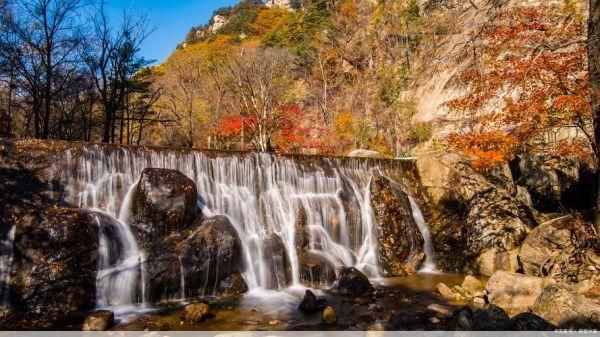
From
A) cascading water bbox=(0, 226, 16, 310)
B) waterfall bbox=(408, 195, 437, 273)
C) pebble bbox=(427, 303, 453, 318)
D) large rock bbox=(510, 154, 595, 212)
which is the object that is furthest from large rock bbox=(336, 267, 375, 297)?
large rock bbox=(510, 154, 595, 212)

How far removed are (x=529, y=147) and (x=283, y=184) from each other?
777cm

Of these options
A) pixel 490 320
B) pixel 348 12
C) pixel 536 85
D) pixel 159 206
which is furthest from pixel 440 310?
pixel 348 12

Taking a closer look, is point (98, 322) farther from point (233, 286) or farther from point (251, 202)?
point (251, 202)

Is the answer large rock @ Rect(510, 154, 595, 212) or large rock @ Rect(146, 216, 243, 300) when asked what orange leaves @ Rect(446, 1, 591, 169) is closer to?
large rock @ Rect(510, 154, 595, 212)

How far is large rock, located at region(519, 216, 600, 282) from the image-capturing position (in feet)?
26.4

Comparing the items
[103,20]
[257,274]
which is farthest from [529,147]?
[103,20]

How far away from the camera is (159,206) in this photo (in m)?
9.52

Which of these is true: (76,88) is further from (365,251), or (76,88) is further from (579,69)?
(579,69)

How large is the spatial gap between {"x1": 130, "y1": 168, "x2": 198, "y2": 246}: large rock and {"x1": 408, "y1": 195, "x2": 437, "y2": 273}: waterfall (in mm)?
7904

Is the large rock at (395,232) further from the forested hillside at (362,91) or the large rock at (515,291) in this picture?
the large rock at (515,291)

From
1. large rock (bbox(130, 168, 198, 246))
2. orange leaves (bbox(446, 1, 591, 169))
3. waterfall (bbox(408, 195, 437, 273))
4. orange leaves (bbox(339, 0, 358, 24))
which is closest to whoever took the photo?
orange leaves (bbox(446, 1, 591, 169))

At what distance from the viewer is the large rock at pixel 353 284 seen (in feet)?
29.9

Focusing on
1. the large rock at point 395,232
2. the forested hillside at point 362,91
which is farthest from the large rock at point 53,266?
the forested hillside at point 362,91

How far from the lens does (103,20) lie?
1844cm
